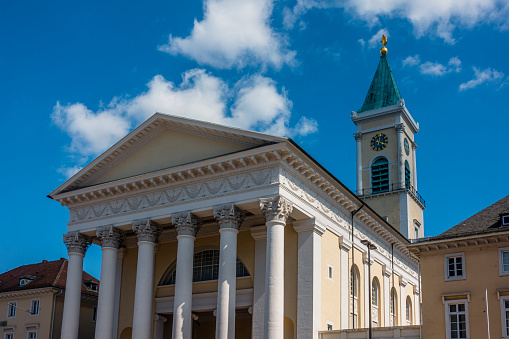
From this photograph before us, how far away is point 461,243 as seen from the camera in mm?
31219

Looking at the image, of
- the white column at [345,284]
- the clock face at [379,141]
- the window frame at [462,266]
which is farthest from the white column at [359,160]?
the window frame at [462,266]

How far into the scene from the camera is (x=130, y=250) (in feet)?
139

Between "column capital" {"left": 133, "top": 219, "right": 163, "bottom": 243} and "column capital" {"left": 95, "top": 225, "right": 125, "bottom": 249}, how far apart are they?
192 cm

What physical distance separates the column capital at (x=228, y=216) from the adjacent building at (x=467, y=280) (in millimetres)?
8870

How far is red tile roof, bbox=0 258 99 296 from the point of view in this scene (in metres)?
49.2

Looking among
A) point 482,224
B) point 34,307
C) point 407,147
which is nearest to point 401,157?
point 407,147

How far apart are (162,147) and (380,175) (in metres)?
30.0

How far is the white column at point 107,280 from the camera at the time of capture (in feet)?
122

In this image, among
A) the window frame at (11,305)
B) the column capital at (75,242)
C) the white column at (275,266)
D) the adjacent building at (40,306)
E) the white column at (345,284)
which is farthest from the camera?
the window frame at (11,305)

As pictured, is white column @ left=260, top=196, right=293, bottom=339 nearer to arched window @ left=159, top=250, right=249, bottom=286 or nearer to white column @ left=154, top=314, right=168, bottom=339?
arched window @ left=159, top=250, right=249, bottom=286

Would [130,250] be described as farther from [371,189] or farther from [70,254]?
[371,189]

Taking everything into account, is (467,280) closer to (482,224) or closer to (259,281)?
(482,224)

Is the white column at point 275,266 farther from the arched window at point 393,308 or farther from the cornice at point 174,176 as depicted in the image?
the arched window at point 393,308

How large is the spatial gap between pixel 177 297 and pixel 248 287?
455 cm
